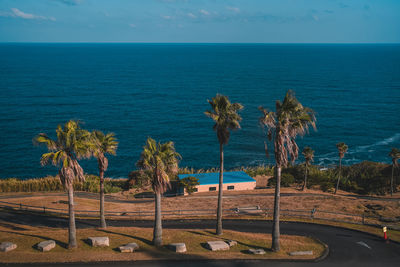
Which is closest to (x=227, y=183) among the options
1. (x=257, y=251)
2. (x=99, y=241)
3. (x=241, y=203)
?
(x=241, y=203)

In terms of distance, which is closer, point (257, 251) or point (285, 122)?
point (285, 122)

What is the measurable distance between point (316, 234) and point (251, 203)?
1396 centimetres

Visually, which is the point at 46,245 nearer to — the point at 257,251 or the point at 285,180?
the point at 257,251

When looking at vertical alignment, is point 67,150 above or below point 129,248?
above

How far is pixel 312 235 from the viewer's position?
37.7 metres

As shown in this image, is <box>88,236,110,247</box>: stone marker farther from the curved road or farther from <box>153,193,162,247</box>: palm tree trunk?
<box>153,193,162,247</box>: palm tree trunk

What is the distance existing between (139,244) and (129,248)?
5.67 feet

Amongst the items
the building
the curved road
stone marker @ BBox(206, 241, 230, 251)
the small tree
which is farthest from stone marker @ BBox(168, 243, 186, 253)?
the building

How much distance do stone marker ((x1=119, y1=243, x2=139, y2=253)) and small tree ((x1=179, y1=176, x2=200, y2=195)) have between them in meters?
28.5

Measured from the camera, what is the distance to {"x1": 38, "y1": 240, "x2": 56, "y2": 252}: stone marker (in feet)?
94.2

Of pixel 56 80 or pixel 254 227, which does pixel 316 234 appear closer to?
pixel 254 227

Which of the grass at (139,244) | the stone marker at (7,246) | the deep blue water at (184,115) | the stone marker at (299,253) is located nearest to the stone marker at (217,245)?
the grass at (139,244)

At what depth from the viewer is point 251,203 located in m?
51.0

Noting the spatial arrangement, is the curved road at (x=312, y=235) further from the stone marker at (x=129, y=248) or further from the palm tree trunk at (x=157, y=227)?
the palm tree trunk at (x=157, y=227)
